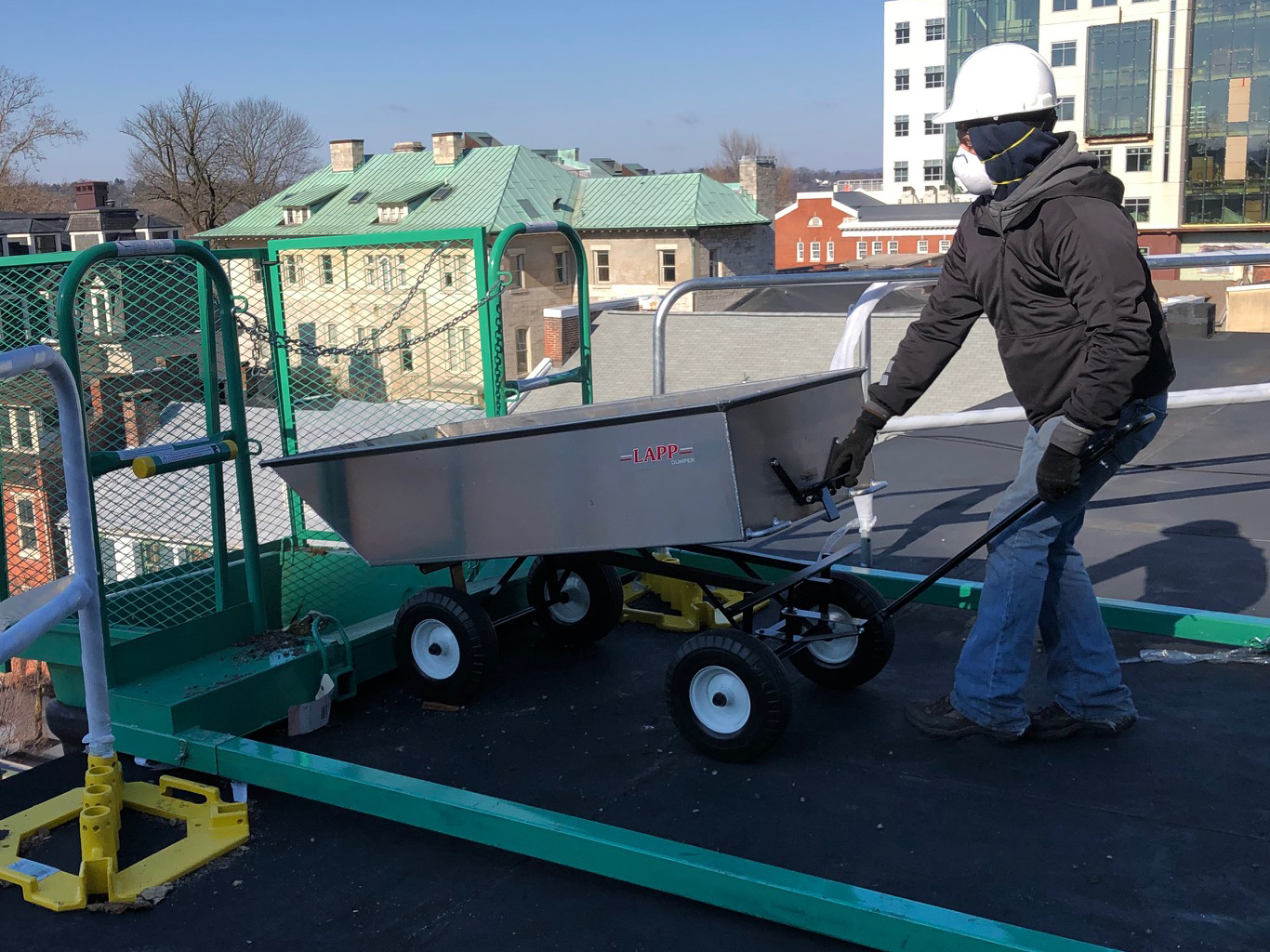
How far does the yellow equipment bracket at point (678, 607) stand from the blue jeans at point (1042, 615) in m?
1.40

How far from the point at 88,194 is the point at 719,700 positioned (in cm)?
4970

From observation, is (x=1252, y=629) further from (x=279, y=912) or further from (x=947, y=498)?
(x=279, y=912)

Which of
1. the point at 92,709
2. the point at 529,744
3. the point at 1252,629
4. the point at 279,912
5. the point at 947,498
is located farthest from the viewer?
the point at 947,498

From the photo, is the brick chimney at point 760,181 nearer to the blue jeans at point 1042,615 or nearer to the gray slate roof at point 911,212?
the gray slate roof at point 911,212

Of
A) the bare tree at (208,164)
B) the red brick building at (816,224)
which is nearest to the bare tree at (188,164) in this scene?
the bare tree at (208,164)

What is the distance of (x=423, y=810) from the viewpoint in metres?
3.26

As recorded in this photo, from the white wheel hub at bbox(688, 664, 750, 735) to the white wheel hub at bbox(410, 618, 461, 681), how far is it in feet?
3.11

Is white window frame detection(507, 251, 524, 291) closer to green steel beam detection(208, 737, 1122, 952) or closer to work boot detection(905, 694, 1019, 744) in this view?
work boot detection(905, 694, 1019, 744)

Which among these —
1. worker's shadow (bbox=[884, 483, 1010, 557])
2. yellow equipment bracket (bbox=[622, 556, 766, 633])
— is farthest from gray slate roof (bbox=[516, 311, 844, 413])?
yellow equipment bracket (bbox=[622, 556, 766, 633])

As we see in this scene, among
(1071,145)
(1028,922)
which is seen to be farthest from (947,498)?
(1028,922)

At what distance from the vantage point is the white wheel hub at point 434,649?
425cm

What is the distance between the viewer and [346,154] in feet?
201

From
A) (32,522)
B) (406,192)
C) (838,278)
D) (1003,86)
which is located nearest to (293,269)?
(32,522)

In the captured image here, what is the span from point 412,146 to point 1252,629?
60.9m
